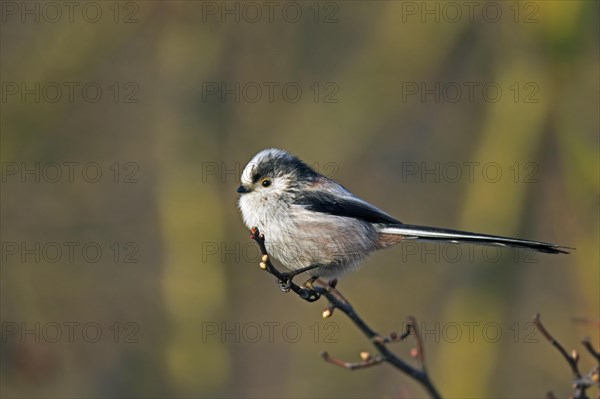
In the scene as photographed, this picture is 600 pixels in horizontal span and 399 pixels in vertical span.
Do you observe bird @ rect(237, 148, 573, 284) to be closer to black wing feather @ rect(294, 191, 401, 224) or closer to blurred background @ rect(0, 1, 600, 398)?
black wing feather @ rect(294, 191, 401, 224)

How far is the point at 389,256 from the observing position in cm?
776

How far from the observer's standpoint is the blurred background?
6809mm

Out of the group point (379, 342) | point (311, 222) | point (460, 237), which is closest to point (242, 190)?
point (311, 222)

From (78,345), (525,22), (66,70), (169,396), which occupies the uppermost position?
(525,22)

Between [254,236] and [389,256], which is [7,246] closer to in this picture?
[389,256]

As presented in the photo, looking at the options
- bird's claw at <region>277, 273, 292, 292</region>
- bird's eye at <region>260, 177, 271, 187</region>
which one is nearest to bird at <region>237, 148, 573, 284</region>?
bird's eye at <region>260, 177, 271, 187</region>

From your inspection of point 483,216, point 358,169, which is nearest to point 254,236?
point 483,216

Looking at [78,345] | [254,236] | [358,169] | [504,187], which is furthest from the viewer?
[358,169]

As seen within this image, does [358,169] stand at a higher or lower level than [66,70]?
lower

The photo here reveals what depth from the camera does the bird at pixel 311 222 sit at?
465 centimetres

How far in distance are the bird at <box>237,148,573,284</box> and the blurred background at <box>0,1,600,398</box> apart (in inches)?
86.5

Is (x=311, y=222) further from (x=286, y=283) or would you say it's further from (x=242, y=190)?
(x=286, y=283)

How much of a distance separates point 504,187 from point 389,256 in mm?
1501

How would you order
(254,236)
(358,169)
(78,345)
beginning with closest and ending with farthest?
1. (254,236)
2. (78,345)
3. (358,169)
